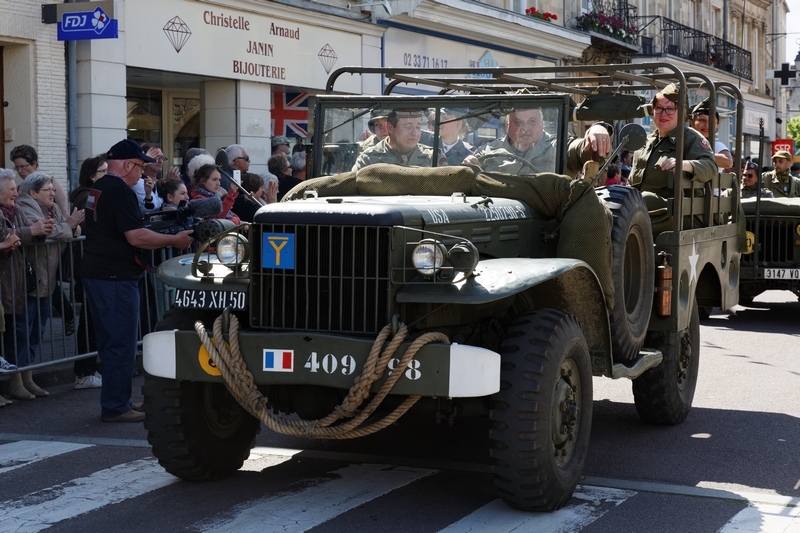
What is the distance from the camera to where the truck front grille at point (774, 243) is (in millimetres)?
14323

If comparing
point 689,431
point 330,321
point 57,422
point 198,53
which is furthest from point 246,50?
point 330,321

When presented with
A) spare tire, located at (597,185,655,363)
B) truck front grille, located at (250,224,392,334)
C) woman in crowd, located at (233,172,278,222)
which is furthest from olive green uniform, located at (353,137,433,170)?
woman in crowd, located at (233,172,278,222)

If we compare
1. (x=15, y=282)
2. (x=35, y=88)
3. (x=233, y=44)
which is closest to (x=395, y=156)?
(x=15, y=282)

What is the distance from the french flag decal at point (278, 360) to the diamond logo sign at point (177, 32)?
1137 cm

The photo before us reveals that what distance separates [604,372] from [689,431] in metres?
1.56

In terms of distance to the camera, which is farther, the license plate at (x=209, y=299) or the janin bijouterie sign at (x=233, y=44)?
the janin bijouterie sign at (x=233, y=44)

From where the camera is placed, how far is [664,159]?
797 cm

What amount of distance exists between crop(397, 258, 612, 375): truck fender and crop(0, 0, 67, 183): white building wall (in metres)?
9.32

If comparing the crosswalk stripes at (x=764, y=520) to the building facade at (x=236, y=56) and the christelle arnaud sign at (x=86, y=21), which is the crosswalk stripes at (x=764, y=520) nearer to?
the building facade at (x=236, y=56)

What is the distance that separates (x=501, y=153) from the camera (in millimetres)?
6895

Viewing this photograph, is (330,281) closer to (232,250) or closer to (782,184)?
(232,250)

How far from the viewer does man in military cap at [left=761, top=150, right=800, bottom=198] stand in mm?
17188

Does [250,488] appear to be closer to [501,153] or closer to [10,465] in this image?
[10,465]

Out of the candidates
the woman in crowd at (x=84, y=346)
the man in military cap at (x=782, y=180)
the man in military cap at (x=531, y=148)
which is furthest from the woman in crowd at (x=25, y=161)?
the man in military cap at (x=782, y=180)
